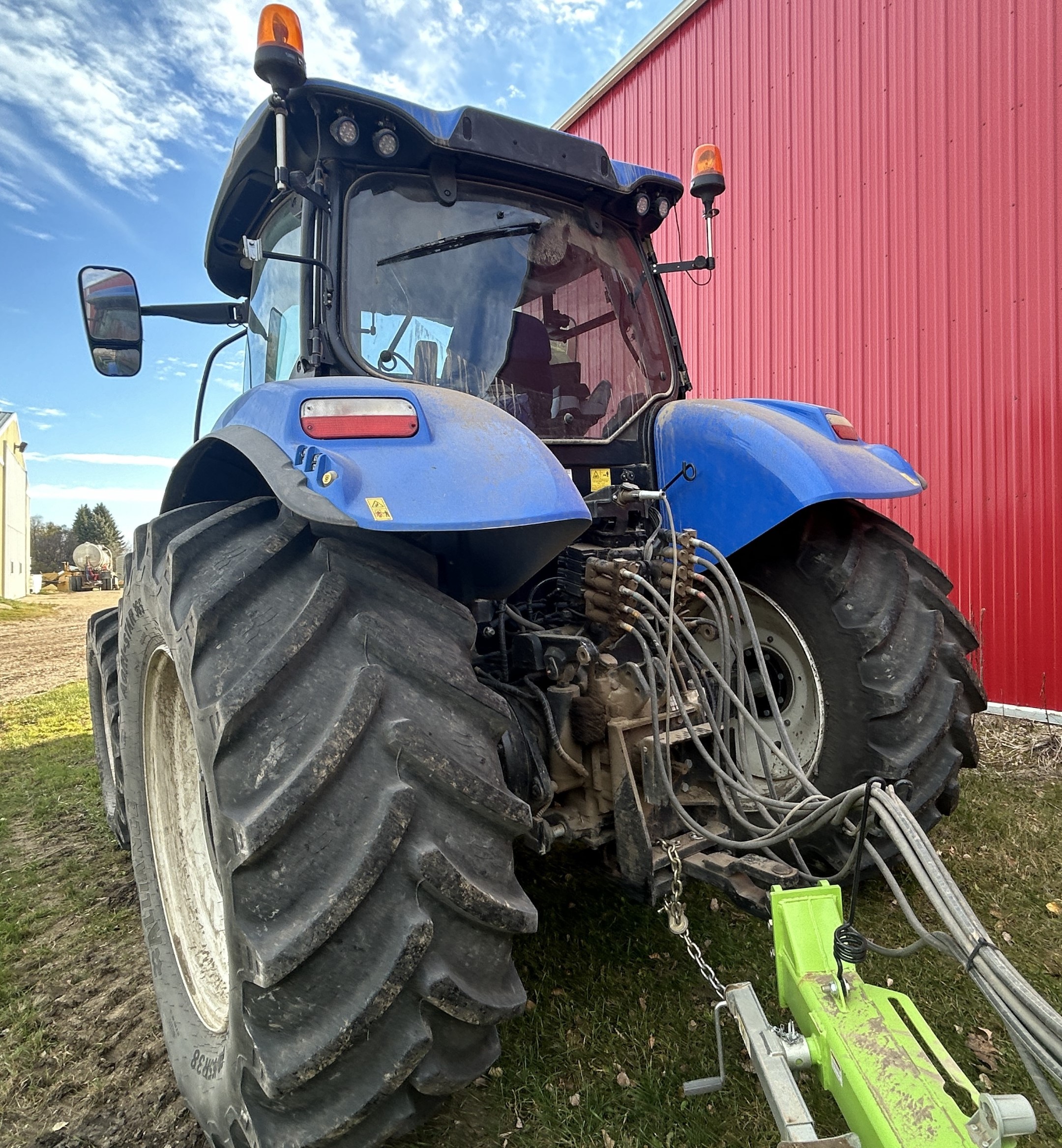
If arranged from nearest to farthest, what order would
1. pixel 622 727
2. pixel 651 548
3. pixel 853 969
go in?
pixel 853 969 < pixel 622 727 < pixel 651 548

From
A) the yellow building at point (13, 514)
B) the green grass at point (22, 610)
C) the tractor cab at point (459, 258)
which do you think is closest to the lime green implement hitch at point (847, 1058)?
the tractor cab at point (459, 258)

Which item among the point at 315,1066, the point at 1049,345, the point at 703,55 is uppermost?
the point at 703,55

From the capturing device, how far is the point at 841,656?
2.16 m

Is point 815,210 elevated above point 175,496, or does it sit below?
above

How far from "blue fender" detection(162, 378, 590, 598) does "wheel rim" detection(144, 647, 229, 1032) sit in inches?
24.4

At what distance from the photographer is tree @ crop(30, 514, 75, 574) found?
45.7 metres

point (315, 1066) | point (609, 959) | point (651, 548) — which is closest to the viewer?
point (315, 1066)

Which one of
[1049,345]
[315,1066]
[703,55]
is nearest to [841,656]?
[315,1066]

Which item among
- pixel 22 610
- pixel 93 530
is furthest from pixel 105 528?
pixel 22 610

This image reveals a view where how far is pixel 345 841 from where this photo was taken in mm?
1142

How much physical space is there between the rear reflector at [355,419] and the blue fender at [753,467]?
1.14 metres

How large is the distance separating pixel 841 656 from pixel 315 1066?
1660 millimetres

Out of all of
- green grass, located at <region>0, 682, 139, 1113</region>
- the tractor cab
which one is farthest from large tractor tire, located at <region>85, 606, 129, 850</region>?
the tractor cab

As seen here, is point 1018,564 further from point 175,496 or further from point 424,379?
point 175,496
